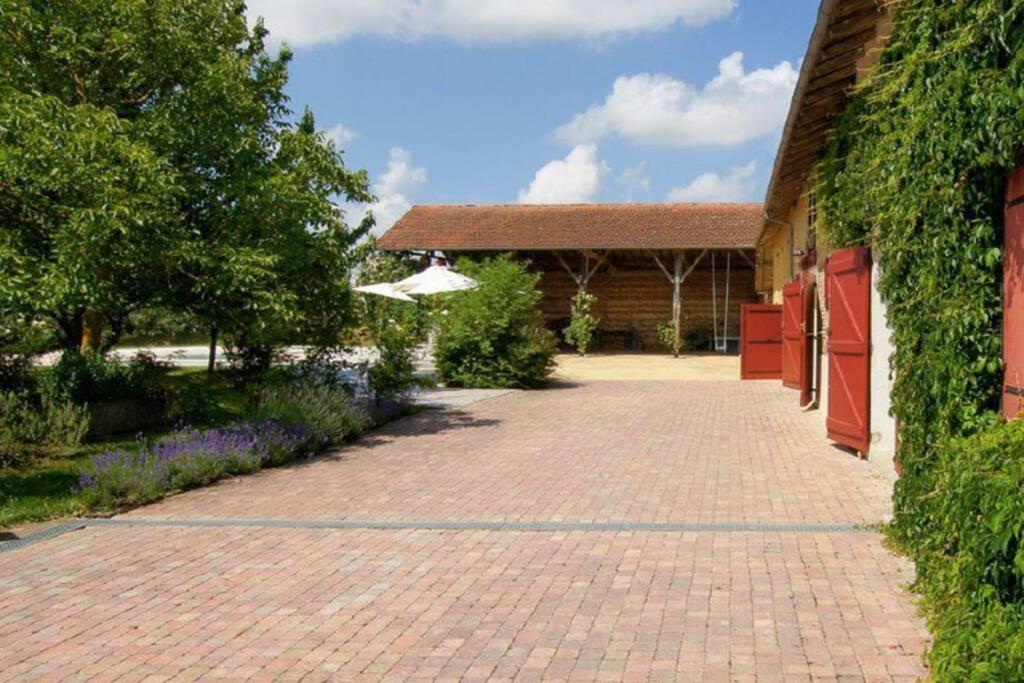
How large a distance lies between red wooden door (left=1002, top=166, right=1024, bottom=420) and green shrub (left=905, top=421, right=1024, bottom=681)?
1.79 ft

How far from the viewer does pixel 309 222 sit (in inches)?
432

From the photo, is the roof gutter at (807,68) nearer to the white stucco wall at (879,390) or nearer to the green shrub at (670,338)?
the white stucco wall at (879,390)

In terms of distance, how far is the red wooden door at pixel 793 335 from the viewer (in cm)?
1508

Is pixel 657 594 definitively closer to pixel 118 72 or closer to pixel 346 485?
pixel 346 485

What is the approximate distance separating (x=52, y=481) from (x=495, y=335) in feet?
36.8

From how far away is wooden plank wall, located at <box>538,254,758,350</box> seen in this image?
103ft

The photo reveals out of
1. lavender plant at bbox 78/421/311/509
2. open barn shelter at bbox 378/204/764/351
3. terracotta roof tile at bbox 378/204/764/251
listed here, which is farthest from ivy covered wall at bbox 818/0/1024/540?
open barn shelter at bbox 378/204/764/351

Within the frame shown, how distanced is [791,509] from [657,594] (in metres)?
2.63

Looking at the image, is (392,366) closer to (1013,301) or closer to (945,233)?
(945,233)

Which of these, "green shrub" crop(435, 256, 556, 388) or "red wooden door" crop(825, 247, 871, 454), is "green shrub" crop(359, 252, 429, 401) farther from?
"red wooden door" crop(825, 247, 871, 454)

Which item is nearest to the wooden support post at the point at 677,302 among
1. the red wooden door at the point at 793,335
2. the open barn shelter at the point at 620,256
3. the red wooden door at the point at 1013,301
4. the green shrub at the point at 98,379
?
the open barn shelter at the point at 620,256

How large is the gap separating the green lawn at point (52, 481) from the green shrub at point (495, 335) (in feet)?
20.8

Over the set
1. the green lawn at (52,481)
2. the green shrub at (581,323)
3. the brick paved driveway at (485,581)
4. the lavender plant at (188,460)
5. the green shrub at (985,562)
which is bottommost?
the brick paved driveway at (485,581)

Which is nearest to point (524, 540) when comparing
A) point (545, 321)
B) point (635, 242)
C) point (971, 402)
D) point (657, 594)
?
point (657, 594)
